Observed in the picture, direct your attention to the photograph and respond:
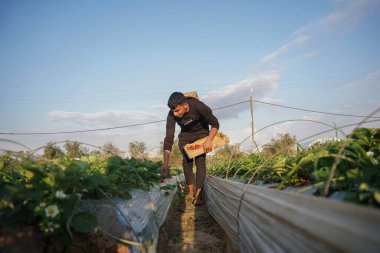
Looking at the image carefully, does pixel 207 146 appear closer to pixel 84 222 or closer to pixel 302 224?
pixel 84 222

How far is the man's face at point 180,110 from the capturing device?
13.8 feet

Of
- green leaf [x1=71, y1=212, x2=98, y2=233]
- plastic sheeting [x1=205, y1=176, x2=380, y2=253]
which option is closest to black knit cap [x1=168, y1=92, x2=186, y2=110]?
plastic sheeting [x1=205, y1=176, x2=380, y2=253]

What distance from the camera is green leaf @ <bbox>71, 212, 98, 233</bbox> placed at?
1593 mm

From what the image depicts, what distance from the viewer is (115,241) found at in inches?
68.9

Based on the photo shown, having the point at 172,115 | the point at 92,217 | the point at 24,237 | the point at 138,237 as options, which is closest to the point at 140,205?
the point at 138,237

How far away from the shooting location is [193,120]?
4.58 m

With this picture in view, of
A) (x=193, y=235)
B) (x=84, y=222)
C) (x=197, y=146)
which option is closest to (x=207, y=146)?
(x=197, y=146)

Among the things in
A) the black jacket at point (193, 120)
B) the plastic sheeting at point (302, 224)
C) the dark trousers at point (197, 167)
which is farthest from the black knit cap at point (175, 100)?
the plastic sheeting at point (302, 224)

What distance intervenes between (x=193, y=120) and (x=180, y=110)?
41 cm

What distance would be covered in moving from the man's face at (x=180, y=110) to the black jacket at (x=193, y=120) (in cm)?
16

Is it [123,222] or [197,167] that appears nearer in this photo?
[123,222]

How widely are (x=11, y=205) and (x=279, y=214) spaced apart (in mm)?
1299

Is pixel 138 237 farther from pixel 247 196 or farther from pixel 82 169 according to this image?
pixel 247 196

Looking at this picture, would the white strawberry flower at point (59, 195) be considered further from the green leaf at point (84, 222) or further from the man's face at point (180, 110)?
the man's face at point (180, 110)
